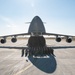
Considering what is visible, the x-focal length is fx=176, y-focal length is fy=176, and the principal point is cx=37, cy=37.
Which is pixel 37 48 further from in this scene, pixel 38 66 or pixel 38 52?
pixel 38 66

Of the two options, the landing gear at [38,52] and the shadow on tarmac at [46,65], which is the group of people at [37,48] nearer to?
the landing gear at [38,52]

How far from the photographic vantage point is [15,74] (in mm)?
15023

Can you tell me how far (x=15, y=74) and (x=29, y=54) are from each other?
1162 centimetres

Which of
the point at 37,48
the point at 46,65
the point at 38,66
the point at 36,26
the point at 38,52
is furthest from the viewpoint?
the point at 36,26

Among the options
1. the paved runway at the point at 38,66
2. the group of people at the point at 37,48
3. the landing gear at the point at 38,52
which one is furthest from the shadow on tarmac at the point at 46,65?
the group of people at the point at 37,48

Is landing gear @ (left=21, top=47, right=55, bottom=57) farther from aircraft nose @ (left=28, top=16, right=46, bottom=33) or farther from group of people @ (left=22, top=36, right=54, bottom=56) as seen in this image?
aircraft nose @ (left=28, top=16, right=46, bottom=33)

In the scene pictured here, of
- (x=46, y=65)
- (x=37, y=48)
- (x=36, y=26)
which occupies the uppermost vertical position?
(x=36, y=26)

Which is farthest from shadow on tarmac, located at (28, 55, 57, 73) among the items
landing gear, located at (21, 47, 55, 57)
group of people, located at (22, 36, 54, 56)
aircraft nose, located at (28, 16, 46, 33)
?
aircraft nose, located at (28, 16, 46, 33)

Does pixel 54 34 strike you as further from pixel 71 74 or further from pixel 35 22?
pixel 71 74

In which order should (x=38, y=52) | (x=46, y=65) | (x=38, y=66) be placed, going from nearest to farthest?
(x=38, y=66)
(x=46, y=65)
(x=38, y=52)

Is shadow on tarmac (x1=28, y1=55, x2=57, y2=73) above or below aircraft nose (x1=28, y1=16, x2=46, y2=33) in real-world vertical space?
below

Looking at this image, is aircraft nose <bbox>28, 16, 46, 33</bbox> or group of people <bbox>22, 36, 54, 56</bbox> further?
aircraft nose <bbox>28, 16, 46, 33</bbox>

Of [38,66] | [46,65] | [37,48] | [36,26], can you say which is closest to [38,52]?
[37,48]

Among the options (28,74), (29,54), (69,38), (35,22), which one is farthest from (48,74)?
(69,38)
